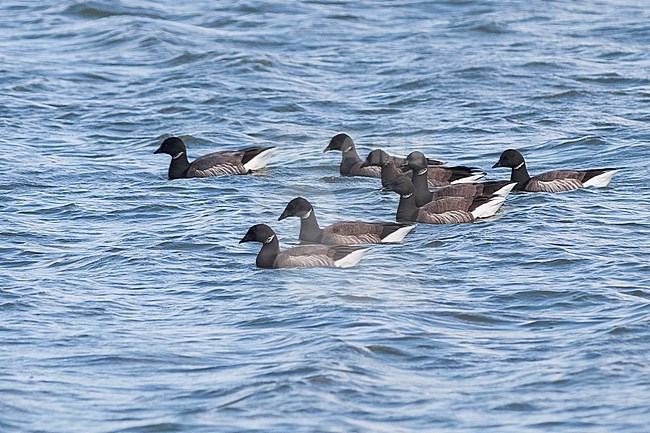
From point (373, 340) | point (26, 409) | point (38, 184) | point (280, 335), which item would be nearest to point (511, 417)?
point (373, 340)

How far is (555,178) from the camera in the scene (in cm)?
1722

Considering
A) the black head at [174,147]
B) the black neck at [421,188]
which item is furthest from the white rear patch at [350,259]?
the black head at [174,147]

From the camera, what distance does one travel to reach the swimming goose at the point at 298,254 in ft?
45.7

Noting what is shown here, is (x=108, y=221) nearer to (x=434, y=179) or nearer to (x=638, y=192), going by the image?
(x=434, y=179)

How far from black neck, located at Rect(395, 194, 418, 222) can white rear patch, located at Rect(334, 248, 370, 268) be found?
2.25m

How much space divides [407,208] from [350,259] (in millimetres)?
2391

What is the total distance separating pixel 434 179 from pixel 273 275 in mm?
4979

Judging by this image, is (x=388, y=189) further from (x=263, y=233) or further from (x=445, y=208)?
(x=263, y=233)

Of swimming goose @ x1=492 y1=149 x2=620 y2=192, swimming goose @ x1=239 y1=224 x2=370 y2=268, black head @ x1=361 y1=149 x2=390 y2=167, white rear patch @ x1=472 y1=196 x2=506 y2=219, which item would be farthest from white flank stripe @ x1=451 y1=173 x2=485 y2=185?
swimming goose @ x1=239 y1=224 x2=370 y2=268

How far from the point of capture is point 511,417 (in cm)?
952

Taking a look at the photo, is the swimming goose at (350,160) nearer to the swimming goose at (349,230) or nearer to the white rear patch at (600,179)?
the white rear patch at (600,179)

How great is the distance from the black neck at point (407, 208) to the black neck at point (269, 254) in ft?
8.28

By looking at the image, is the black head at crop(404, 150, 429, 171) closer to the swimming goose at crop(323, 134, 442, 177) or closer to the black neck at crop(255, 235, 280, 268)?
the swimming goose at crop(323, 134, 442, 177)

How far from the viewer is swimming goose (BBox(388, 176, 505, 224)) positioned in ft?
52.2
